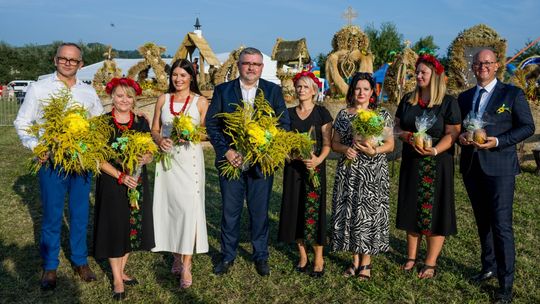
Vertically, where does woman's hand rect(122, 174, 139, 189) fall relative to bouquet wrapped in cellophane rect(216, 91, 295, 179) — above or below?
below

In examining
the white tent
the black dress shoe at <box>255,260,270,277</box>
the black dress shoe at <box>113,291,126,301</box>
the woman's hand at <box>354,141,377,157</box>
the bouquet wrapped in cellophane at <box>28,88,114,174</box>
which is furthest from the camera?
the white tent

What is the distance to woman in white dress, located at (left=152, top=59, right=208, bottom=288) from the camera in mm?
4695

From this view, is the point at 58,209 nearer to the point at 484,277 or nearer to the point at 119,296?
the point at 119,296

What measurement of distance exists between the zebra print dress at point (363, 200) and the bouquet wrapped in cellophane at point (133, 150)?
2018 millimetres

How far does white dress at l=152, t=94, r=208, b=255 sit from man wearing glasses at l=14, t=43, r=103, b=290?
0.76 meters

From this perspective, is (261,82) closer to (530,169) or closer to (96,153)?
(96,153)

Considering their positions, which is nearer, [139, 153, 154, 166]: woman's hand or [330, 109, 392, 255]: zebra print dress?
[139, 153, 154, 166]: woman's hand

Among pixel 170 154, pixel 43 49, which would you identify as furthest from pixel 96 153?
pixel 43 49

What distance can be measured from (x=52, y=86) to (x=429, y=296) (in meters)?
4.36

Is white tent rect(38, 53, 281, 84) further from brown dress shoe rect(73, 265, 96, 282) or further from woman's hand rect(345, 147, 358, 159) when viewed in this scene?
brown dress shoe rect(73, 265, 96, 282)

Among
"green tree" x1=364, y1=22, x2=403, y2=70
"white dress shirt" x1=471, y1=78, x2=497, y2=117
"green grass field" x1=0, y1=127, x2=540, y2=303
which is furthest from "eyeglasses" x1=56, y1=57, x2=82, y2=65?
"green tree" x1=364, y1=22, x2=403, y2=70

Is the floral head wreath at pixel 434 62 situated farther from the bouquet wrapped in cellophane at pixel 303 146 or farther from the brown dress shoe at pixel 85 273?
the brown dress shoe at pixel 85 273

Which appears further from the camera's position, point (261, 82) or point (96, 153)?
point (261, 82)

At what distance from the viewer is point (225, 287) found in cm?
467
